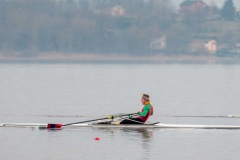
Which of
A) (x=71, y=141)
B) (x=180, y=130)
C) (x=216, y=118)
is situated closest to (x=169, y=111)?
(x=216, y=118)

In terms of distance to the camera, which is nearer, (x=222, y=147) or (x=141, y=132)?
(x=222, y=147)

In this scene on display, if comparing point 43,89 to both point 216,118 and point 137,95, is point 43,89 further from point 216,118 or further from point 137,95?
point 216,118

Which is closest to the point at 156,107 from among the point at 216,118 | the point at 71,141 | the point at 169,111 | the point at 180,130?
the point at 169,111

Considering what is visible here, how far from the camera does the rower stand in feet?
129

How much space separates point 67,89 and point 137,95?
1051 cm

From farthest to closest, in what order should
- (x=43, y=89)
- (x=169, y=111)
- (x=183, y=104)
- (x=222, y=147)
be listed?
(x=43, y=89) → (x=183, y=104) → (x=169, y=111) → (x=222, y=147)

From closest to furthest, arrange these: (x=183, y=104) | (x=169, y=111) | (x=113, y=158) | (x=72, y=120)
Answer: (x=113, y=158) < (x=72, y=120) < (x=169, y=111) < (x=183, y=104)

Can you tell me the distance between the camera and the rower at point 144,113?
39.2m

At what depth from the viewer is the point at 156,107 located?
58.7m

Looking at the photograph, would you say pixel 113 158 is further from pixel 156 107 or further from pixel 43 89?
pixel 43 89

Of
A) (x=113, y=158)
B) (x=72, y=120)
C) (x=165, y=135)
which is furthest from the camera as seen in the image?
(x=72, y=120)

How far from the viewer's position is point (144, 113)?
39.3m

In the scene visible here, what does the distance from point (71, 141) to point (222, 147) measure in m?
5.33

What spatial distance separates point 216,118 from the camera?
48562 millimetres
